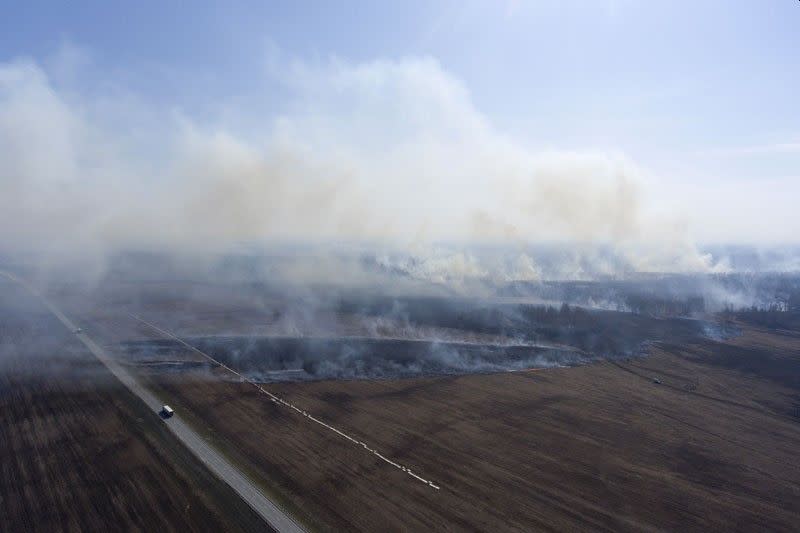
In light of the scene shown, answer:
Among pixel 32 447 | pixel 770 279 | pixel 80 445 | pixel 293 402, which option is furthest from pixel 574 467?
pixel 770 279

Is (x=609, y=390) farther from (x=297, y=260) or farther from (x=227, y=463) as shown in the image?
(x=297, y=260)

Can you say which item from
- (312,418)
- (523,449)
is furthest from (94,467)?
(523,449)

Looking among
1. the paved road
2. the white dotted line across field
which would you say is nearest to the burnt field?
the white dotted line across field

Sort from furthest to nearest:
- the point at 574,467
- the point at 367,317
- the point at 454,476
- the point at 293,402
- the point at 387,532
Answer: the point at 367,317
the point at 293,402
the point at 574,467
the point at 454,476
the point at 387,532

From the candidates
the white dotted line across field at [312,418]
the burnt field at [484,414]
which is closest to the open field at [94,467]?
the burnt field at [484,414]

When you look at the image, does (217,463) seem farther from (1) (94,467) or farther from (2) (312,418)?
(2) (312,418)

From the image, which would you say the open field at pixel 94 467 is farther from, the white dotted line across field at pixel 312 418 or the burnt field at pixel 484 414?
the white dotted line across field at pixel 312 418
